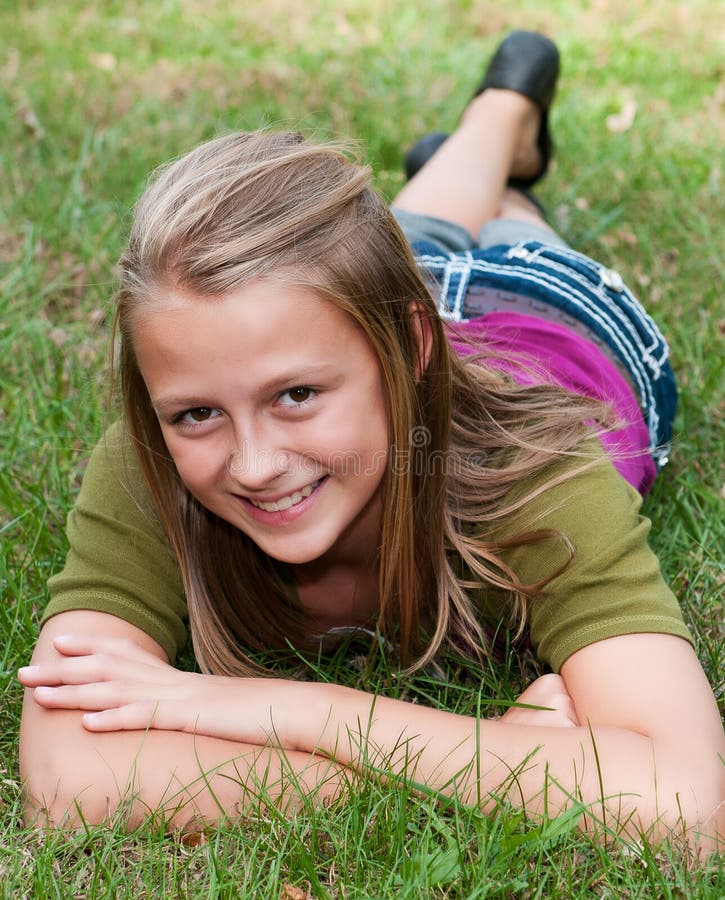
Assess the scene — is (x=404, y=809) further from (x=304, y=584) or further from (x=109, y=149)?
(x=109, y=149)

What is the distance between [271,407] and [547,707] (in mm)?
769

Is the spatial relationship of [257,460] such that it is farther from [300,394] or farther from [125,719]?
[125,719]

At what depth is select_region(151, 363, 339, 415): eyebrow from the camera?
2.07 m

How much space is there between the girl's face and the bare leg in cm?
183

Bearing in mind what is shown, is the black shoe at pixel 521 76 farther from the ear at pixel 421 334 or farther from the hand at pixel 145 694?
the hand at pixel 145 694

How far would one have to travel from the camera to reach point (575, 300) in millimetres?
3211

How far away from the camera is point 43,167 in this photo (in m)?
4.75

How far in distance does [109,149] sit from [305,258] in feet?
9.81

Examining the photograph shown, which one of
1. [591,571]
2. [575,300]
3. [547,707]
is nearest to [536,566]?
[591,571]

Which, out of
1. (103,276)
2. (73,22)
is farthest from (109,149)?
(73,22)

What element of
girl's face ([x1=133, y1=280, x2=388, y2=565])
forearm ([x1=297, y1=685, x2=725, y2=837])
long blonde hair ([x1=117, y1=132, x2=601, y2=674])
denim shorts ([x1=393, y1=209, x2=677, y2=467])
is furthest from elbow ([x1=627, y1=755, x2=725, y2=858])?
denim shorts ([x1=393, y1=209, x2=677, y2=467])

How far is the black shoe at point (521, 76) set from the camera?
4.34 meters

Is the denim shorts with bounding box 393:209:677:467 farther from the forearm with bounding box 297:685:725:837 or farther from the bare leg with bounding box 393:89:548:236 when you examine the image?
the forearm with bounding box 297:685:725:837

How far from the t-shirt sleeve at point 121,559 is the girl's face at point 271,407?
27cm
